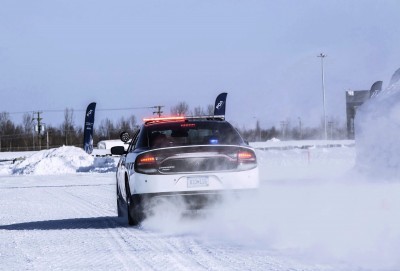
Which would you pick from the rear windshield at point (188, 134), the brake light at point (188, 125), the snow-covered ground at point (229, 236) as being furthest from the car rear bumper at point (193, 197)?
the brake light at point (188, 125)

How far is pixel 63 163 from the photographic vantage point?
145 feet

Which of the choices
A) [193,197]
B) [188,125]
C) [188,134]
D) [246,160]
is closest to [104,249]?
[193,197]

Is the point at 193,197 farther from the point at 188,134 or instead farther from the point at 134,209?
the point at 188,134

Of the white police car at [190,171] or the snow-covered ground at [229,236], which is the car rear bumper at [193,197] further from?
the snow-covered ground at [229,236]

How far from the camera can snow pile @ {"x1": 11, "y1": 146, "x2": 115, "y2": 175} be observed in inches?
1668

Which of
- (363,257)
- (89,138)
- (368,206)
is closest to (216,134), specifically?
(368,206)

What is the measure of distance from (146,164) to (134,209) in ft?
2.28

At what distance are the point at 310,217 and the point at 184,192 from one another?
1.73 m

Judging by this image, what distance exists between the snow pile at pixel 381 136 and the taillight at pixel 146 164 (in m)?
7.70

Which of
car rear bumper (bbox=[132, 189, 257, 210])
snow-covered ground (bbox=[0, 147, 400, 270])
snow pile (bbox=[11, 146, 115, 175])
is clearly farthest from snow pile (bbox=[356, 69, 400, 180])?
snow pile (bbox=[11, 146, 115, 175])

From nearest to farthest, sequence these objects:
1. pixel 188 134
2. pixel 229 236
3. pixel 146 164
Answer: pixel 229 236 < pixel 146 164 < pixel 188 134

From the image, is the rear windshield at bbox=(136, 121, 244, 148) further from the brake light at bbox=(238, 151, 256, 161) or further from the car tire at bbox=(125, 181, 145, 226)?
the car tire at bbox=(125, 181, 145, 226)

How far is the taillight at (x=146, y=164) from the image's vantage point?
32.6 ft

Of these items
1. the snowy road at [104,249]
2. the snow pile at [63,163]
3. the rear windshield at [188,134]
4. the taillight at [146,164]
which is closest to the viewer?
the snowy road at [104,249]
